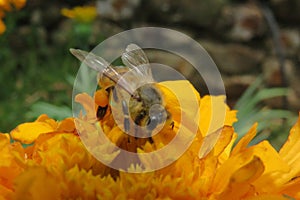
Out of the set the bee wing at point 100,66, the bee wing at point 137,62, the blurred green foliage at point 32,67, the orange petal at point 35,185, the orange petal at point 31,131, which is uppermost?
the blurred green foliage at point 32,67

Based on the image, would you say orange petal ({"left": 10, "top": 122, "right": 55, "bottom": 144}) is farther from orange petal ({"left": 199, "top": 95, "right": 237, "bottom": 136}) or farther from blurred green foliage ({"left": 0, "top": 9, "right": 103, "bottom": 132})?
blurred green foliage ({"left": 0, "top": 9, "right": 103, "bottom": 132})

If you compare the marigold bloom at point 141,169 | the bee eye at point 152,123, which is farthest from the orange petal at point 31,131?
the bee eye at point 152,123

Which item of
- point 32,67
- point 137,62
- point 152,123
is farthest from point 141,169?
point 32,67

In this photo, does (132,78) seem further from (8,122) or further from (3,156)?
(8,122)

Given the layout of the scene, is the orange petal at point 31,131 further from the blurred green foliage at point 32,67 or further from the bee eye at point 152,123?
the blurred green foliage at point 32,67

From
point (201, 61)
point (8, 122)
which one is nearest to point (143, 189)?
point (8, 122)

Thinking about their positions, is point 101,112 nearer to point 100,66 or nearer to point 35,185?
point 100,66
